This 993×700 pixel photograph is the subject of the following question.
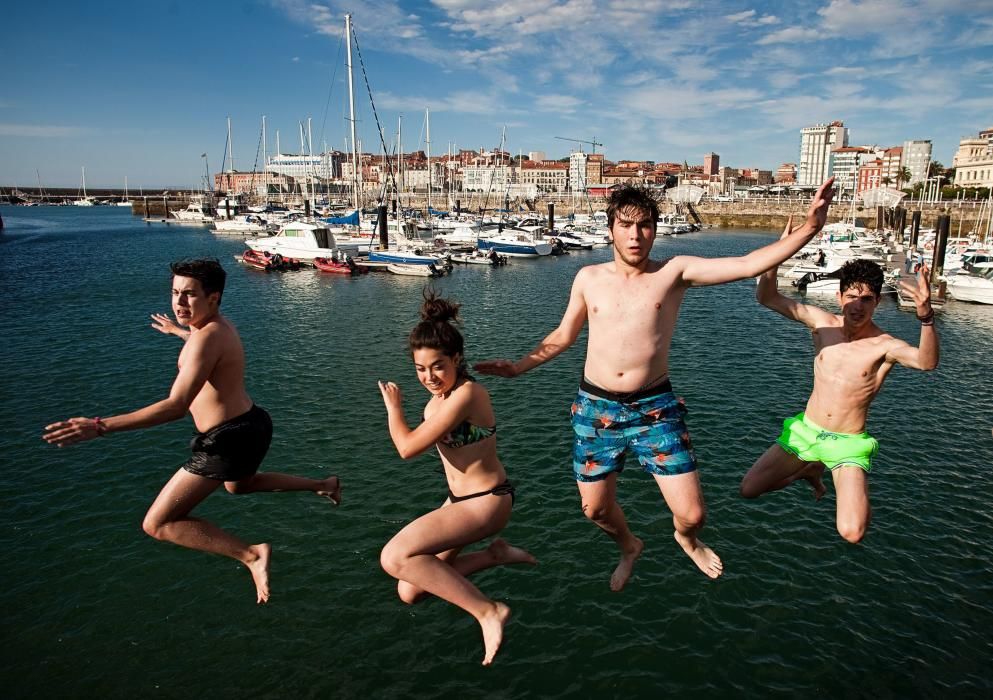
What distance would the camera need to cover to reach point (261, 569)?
5754 mm

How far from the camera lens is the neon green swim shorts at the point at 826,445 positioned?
5.62 m

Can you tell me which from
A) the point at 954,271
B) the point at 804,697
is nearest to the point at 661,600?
the point at 804,697

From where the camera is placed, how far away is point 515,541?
10.1 meters

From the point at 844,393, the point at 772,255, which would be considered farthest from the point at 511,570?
the point at 772,255

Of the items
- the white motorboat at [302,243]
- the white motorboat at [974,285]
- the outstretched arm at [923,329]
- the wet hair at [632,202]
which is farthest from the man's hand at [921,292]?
the white motorboat at [302,243]

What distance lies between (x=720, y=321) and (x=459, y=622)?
83.3 ft

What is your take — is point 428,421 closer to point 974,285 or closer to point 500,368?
point 500,368

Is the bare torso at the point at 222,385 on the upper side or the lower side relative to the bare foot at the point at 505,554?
upper

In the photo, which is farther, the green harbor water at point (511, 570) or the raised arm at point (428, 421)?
the green harbor water at point (511, 570)

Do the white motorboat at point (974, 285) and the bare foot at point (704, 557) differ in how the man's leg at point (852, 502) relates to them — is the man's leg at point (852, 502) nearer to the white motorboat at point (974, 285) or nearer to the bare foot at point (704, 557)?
the bare foot at point (704, 557)

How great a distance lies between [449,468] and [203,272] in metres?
2.66

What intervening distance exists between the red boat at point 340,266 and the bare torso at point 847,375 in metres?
40.8

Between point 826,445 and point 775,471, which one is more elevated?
point 826,445

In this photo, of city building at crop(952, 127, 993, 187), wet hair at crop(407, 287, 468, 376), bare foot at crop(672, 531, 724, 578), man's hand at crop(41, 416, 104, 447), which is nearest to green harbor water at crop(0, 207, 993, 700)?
bare foot at crop(672, 531, 724, 578)
